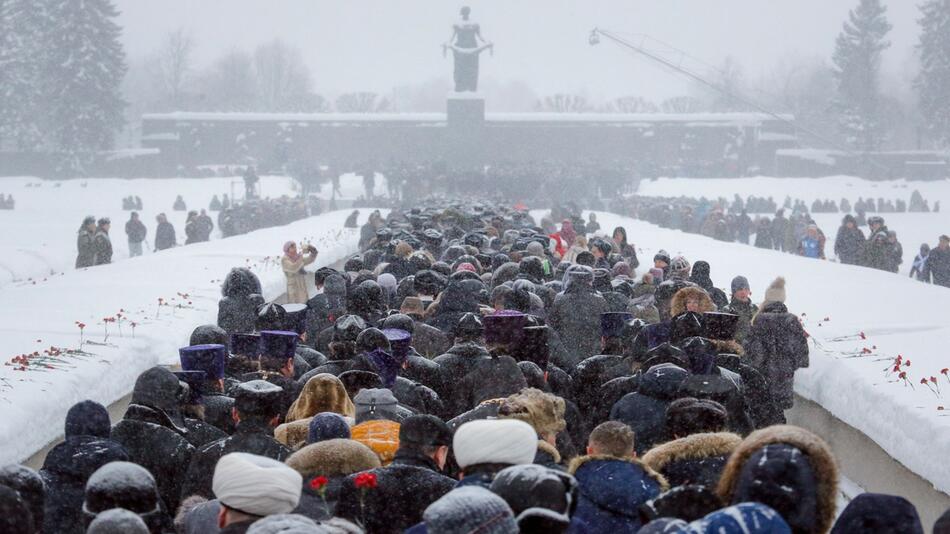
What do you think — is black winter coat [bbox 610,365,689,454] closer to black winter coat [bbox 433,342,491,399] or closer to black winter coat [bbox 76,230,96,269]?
black winter coat [bbox 433,342,491,399]

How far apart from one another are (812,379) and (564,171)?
51.7 meters

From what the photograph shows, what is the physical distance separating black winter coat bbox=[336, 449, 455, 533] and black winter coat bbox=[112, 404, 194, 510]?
1353 mm

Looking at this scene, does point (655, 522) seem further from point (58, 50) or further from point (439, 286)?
point (58, 50)

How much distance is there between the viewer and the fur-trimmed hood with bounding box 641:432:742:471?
4922mm

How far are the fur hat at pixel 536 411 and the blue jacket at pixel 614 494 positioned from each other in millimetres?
767

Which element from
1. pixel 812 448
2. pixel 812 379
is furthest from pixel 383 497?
pixel 812 379

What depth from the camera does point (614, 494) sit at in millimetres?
4641

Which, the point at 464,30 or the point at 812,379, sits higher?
the point at 464,30

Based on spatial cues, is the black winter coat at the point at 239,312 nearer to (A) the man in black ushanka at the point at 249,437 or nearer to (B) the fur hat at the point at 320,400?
(B) the fur hat at the point at 320,400

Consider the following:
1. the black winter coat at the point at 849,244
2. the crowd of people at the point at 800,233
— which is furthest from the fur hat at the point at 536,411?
the black winter coat at the point at 849,244

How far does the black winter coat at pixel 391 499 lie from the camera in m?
4.81

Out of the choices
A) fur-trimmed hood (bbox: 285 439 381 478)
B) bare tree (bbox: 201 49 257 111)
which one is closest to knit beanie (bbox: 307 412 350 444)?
fur-trimmed hood (bbox: 285 439 381 478)

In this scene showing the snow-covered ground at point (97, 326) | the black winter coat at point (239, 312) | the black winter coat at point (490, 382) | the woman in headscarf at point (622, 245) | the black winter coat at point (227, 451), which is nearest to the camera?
the black winter coat at point (227, 451)

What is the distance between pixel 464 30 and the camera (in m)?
75.9
